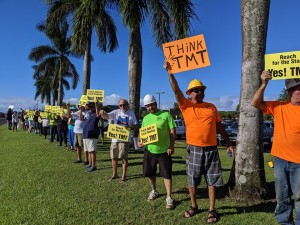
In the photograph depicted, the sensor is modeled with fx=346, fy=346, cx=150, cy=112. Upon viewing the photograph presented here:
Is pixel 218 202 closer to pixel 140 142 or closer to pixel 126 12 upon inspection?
pixel 140 142

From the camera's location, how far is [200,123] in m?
5.01

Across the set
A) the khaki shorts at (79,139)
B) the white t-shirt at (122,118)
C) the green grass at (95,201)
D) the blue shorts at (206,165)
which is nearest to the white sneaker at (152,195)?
the green grass at (95,201)

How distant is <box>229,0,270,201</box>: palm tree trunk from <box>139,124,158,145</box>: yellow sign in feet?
4.86

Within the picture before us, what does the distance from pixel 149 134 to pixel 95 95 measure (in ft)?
11.3

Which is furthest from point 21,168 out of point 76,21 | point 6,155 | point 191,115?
point 76,21

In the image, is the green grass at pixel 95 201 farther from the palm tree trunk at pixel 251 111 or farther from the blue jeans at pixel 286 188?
the blue jeans at pixel 286 188

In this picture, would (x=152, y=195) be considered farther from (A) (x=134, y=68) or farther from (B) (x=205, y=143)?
(A) (x=134, y=68)

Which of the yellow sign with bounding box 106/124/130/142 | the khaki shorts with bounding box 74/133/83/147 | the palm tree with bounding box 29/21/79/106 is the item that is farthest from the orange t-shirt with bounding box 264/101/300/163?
the palm tree with bounding box 29/21/79/106

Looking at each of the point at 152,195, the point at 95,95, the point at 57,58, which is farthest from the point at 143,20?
the point at 57,58

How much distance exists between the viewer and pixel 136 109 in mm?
14695

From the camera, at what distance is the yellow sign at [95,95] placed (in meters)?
8.95

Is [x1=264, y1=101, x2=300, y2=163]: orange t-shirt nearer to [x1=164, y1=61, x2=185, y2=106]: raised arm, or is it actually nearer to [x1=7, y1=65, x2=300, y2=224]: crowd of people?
[x1=7, y1=65, x2=300, y2=224]: crowd of people

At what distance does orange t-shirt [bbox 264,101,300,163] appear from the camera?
385 centimetres

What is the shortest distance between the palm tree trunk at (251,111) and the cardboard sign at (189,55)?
1130 millimetres
